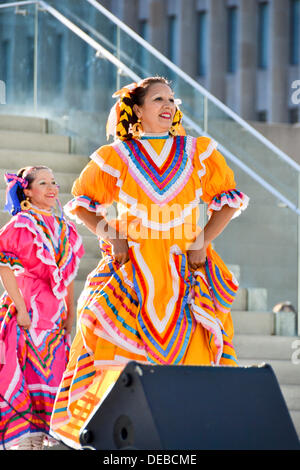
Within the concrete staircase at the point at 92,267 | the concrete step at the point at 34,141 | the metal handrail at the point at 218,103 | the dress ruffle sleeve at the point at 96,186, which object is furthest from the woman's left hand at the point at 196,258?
the concrete step at the point at 34,141

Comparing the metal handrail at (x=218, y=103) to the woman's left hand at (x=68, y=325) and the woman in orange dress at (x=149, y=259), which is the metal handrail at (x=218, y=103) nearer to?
the woman's left hand at (x=68, y=325)

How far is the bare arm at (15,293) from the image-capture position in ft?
16.0

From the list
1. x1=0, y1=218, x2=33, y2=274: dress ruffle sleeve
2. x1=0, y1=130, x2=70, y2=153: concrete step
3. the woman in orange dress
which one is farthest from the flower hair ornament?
x1=0, y1=130, x2=70, y2=153: concrete step

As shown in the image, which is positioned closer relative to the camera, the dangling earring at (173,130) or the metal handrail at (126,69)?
the dangling earring at (173,130)

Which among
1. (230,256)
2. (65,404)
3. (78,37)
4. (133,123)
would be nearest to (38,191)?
(133,123)

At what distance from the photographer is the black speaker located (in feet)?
10.5

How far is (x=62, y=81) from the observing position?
9.15 metres

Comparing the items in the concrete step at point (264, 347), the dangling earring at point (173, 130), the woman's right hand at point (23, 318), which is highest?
the dangling earring at point (173, 130)

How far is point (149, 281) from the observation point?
394 cm

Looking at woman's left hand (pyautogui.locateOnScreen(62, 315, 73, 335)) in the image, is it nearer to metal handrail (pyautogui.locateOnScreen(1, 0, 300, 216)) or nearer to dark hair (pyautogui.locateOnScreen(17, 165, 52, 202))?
dark hair (pyautogui.locateOnScreen(17, 165, 52, 202))

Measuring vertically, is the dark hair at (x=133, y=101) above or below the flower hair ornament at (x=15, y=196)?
above

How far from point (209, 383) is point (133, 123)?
1.36 m

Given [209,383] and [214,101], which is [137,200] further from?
[214,101]

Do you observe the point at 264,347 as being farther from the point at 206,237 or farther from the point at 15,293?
the point at 206,237
